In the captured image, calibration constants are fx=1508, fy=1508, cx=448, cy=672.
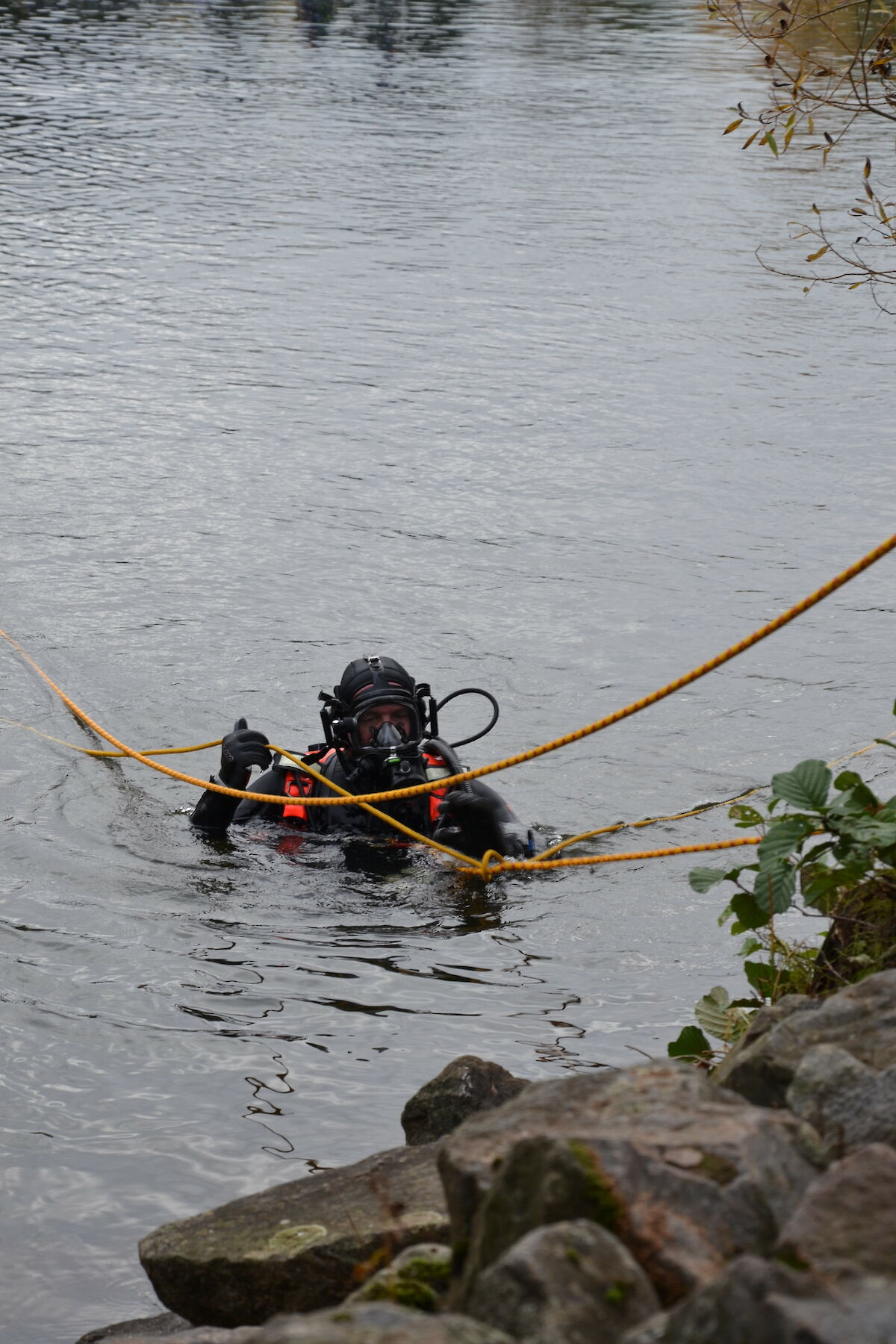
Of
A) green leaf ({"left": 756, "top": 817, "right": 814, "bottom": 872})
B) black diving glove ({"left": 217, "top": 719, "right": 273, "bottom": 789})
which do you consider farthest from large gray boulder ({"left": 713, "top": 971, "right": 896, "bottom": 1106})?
black diving glove ({"left": 217, "top": 719, "right": 273, "bottom": 789})

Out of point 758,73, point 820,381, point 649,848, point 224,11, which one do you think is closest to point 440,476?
point 820,381

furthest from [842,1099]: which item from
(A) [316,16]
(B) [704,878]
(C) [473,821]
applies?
(A) [316,16]

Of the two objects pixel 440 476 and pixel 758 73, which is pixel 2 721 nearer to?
pixel 440 476

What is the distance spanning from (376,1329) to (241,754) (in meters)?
4.96

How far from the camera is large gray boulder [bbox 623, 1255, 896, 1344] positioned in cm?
193

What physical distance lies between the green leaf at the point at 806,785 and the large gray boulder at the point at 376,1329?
1.80m

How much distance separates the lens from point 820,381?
17.1 meters

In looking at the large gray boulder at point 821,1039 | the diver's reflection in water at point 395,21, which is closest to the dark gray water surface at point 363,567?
the large gray boulder at point 821,1039

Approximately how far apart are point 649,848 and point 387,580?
4879 millimetres

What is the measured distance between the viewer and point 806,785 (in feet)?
12.3

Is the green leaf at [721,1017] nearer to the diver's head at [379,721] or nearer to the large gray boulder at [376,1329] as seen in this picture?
the large gray boulder at [376,1329]

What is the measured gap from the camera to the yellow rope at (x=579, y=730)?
435 centimetres

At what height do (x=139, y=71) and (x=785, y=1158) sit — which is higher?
(x=139, y=71)

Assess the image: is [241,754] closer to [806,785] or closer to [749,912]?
[749,912]
